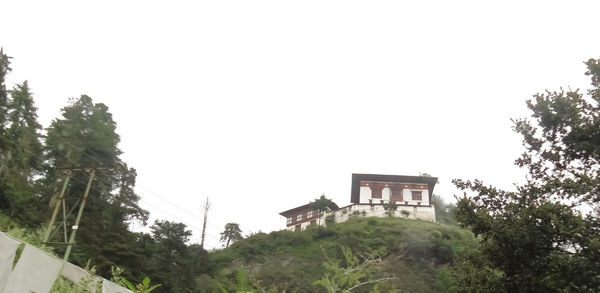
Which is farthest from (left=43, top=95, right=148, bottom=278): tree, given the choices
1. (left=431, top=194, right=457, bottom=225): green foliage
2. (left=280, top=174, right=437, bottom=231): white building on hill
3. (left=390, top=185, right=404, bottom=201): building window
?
(left=431, top=194, right=457, bottom=225): green foliage

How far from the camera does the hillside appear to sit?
35.8m

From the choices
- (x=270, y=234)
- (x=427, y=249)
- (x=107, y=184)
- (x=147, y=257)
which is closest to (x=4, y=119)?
(x=107, y=184)

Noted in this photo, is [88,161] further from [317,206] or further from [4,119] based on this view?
[317,206]

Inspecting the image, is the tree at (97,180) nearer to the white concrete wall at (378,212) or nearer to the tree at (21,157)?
the tree at (21,157)

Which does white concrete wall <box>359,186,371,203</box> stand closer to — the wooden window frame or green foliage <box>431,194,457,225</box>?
the wooden window frame

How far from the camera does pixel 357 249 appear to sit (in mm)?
39125

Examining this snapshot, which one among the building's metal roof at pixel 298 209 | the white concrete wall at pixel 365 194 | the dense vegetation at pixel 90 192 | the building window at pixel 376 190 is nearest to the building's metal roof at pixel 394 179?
the building window at pixel 376 190

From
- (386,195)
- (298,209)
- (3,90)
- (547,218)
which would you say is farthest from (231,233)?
(547,218)

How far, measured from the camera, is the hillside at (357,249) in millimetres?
35844

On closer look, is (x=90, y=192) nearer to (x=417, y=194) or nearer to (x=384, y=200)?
(x=384, y=200)

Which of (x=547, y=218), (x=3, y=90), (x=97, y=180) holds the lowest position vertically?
(x=547, y=218)

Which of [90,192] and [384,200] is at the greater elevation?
[384,200]

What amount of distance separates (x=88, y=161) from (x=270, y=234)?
947 inches

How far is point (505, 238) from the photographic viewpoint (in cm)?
1224
